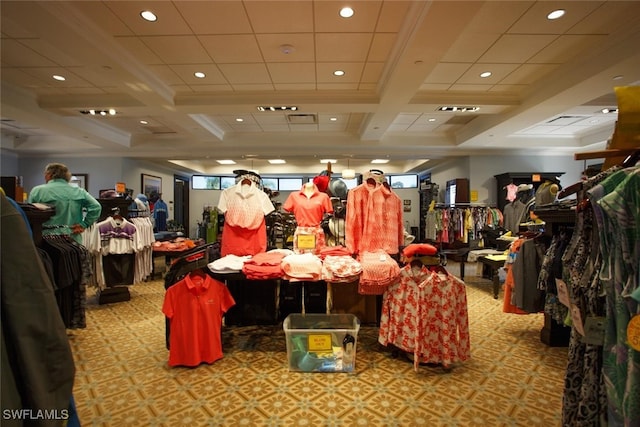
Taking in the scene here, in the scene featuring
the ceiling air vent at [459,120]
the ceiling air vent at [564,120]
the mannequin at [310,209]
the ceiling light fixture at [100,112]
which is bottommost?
the mannequin at [310,209]

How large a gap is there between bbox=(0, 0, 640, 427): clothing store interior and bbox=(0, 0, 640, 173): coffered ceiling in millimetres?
33

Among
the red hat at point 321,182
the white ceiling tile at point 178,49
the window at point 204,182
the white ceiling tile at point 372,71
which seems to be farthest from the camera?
the window at point 204,182

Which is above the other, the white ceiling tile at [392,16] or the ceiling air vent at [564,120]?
the white ceiling tile at [392,16]

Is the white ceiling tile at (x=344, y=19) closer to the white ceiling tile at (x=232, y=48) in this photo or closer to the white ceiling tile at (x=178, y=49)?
the white ceiling tile at (x=232, y=48)

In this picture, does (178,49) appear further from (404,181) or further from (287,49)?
(404,181)

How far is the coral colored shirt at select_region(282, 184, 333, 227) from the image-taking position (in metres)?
3.62

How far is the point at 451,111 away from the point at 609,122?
4.04m

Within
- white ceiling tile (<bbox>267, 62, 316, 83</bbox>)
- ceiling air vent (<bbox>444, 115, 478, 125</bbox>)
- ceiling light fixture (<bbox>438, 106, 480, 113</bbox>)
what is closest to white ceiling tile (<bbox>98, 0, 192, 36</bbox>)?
white ceiling tile (<bbox>267, 62, 316, 83</bbox>)

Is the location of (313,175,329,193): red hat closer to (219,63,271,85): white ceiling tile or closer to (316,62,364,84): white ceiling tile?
(316,62,364,84): white ceiling tile

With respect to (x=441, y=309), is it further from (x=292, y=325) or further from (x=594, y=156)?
(x=594, y=156)

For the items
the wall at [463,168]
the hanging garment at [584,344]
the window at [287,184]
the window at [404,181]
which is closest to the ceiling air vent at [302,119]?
the wall at [463,168]

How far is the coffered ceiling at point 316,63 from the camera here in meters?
3.03

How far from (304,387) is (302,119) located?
17.9ft

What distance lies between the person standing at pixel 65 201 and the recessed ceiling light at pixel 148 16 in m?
2.02
